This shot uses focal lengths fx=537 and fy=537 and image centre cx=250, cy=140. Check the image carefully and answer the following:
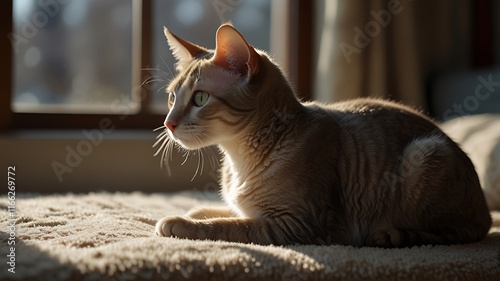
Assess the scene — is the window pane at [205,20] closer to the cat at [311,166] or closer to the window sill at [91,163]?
the window sill at [91,163]

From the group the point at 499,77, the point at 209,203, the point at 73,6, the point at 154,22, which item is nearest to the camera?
the point at 209,203

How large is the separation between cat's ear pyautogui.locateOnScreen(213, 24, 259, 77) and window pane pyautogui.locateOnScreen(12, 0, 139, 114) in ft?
4.25

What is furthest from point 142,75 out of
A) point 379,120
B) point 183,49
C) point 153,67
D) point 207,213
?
point 379,120

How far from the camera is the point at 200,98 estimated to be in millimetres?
1288

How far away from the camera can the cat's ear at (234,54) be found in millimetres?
1229

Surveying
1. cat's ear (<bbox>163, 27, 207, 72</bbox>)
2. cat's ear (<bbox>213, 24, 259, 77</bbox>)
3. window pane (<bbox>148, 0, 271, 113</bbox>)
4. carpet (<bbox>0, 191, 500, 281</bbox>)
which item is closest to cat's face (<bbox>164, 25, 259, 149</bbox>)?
cat's ear (<bbox>213, 24, 259, 77</bbox>)

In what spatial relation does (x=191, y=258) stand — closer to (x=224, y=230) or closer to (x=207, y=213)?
(x=224, y=230)

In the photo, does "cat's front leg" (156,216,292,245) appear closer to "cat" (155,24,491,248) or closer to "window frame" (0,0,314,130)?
"cat" (155,24,491,248)

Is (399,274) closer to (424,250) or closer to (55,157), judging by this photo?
(424,250)

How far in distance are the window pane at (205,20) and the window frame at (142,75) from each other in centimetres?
17

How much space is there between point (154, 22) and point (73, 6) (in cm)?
49

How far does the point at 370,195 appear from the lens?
1.30 m

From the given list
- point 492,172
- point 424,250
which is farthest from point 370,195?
point 492,172

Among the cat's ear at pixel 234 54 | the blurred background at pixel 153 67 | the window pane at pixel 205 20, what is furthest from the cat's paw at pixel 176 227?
the window pane at pixel 205 20
